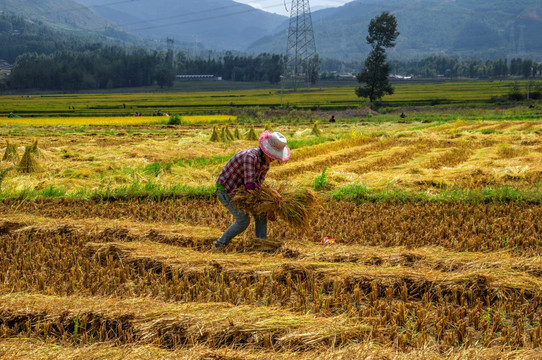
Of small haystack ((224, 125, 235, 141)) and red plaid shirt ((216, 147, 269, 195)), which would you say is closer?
red plaid shirt ((216, 147, 269, 195))

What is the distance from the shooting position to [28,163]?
475 inches

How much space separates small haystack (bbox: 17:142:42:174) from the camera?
39.1 feet

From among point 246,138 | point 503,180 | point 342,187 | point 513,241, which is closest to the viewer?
point 513,241

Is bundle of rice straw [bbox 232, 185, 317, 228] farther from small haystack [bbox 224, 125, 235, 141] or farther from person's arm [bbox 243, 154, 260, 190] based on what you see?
small haystack [bbox 224, 125, 235, 141]

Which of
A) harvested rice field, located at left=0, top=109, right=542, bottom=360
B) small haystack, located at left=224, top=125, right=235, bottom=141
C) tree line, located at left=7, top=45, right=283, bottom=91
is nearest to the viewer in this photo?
harvested rice field, located at left=0, top=109, right=542, bottom=360

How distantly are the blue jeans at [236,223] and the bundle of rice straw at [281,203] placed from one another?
15cm

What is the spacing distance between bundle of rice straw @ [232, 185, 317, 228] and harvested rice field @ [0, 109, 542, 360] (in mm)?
199

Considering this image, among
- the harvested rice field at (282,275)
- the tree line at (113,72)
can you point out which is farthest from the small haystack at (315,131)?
the tree line at (113,72)

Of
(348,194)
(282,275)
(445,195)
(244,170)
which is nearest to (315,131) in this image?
(348,194)

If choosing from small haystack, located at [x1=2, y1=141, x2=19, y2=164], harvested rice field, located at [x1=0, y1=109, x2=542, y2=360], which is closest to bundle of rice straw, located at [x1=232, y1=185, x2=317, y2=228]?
harvested rice field, located at [x1=0, y1=109, x2=542, y2=360]

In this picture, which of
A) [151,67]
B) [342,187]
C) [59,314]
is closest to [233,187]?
[59,314]

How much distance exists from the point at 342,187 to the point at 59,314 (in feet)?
21.1

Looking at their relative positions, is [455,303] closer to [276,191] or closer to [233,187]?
[276,191]

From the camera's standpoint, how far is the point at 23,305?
420 cm
